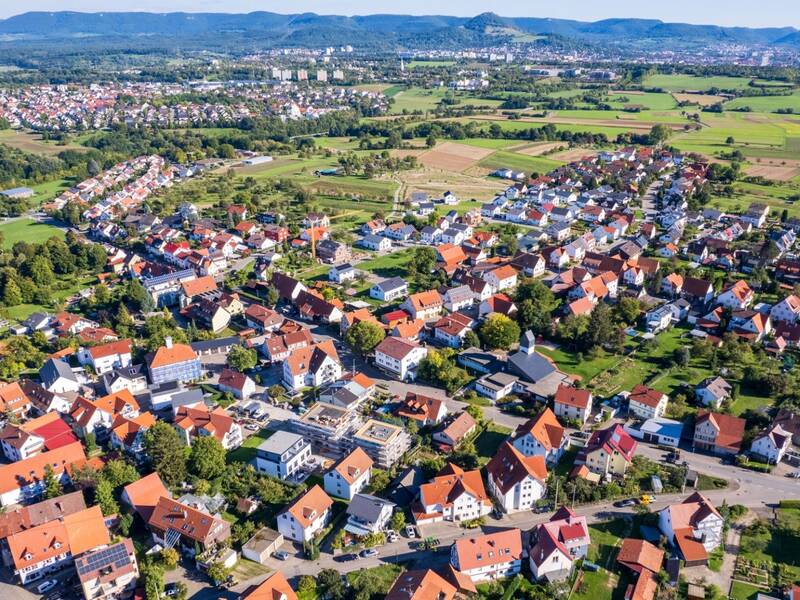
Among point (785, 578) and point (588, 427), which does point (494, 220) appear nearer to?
point (588, 427)

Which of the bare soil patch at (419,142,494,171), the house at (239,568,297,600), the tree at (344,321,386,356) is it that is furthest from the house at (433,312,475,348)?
the bare soil patch at (419,142,494,171)

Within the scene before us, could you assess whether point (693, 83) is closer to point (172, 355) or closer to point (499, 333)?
point (499, 333)

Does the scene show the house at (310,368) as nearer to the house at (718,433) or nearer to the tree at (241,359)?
the tree at (241,359)

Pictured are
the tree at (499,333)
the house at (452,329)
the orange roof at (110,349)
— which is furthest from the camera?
the house at (452,329)

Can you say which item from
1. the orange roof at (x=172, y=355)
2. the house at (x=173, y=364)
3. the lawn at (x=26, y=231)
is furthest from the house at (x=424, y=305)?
the lawn at (x=26, y=231)

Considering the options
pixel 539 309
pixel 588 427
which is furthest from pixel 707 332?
pixel 588 427

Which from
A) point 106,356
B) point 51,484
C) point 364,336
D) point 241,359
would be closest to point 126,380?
point 106,356
